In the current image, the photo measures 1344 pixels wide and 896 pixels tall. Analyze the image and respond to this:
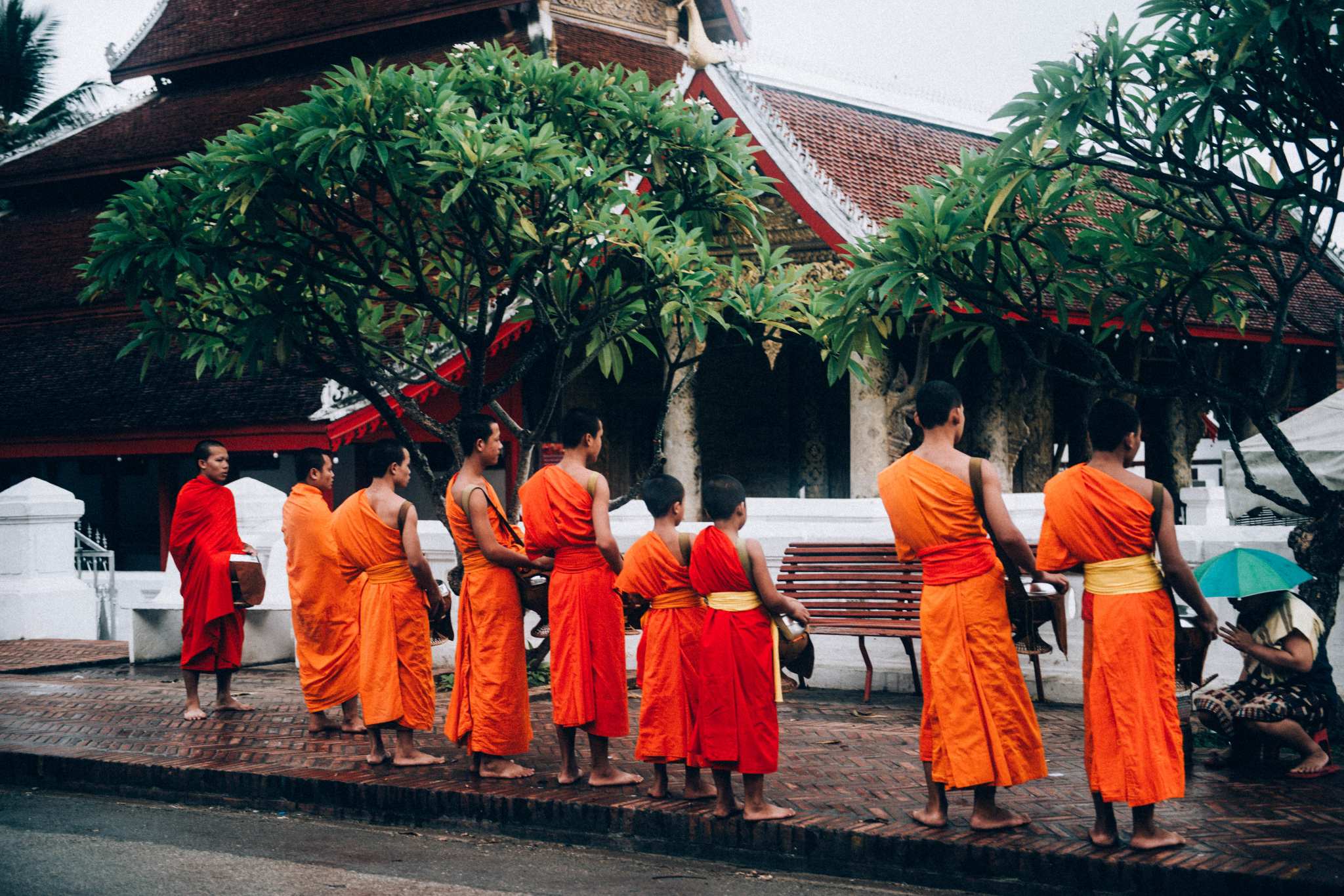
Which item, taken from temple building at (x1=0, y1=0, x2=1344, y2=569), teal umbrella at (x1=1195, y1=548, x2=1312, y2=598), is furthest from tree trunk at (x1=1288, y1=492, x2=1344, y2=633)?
temple building at (x1=0, y1=0, x2=1344, y2=569)

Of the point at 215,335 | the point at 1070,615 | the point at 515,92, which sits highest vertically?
the point at 515,92

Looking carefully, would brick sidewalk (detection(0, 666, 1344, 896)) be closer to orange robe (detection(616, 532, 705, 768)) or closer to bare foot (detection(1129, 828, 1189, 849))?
bare foot (detection(1129, 828, 1189, 849))

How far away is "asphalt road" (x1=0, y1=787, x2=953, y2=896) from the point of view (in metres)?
4.31

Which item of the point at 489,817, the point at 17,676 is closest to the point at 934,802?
the point at 489,817

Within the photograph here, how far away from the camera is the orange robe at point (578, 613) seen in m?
5.34

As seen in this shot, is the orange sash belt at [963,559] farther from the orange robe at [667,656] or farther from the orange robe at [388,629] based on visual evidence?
the orange robe at [388,629]

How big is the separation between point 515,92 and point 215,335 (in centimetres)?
225

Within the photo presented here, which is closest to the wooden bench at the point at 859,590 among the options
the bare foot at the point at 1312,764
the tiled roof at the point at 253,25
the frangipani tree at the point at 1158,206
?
the frangipani tree at the point at 1158,206

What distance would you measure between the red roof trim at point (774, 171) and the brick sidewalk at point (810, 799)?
5.81m

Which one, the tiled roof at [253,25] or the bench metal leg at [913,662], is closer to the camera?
the bench metal leg at [913,662]

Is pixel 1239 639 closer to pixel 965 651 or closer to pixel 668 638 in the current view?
pixel 965 651

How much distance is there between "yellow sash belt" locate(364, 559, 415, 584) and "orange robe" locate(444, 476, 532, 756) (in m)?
0.44

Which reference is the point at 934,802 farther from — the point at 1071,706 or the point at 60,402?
the point at 60,402

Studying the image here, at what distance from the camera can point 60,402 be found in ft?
50.6
